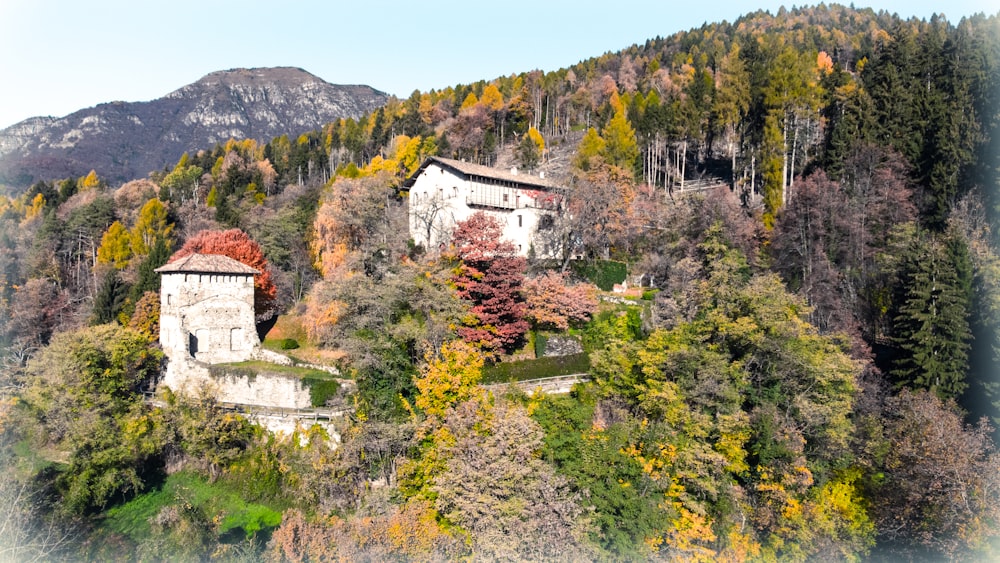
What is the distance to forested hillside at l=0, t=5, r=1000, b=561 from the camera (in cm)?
1867

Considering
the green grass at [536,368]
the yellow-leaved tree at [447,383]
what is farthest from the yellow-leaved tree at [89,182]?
the yellow-leaved tree at [447,383]

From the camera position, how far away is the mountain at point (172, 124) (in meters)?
72.9

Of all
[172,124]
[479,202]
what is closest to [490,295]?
[479,202]

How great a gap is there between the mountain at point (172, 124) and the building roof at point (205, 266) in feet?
92.4

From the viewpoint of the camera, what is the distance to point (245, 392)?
27.4 meters

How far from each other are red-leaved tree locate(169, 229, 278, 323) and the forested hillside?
528mm

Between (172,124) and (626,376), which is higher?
(172,124)

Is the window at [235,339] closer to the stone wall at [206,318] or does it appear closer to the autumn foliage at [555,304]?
the stone wall at [206,318]

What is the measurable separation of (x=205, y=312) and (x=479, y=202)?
1885 cm

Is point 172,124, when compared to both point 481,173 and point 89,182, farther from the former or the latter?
point 481,173

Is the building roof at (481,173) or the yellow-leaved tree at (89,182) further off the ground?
the yellow-leaved tree at (89,182)

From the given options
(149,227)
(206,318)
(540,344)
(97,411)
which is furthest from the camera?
(149,227)

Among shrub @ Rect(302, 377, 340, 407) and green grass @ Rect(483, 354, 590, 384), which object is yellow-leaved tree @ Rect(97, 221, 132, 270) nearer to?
shrub @ Rect(302, 377, 340, 407)

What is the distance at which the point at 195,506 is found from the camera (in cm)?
2292
